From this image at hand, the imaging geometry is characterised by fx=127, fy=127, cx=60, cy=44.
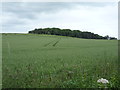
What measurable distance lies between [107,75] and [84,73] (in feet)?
1.74

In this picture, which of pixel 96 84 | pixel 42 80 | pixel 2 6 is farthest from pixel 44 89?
pixel 2 6

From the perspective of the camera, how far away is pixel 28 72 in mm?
3127

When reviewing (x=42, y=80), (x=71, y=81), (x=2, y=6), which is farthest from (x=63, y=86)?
(x=2, y=6)

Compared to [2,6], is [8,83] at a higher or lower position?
lower

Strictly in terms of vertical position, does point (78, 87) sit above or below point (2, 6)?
below

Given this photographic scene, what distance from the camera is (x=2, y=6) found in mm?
2957

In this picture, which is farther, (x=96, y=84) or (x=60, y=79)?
(x=60, y=79)

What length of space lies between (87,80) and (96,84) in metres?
0.28

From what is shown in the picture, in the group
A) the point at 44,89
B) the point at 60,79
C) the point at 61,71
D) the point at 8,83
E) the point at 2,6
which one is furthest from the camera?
the point at 61,71

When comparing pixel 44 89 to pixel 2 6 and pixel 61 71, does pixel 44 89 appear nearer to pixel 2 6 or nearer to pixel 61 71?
pixel 61 71

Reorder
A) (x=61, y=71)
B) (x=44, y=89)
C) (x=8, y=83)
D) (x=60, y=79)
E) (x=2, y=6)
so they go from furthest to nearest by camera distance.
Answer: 1. (x=61, y=71)
2. (x=2, y=6)
3. (x=60, y=79)
4. (x=8, y=83)
5. (x=44, y=89)

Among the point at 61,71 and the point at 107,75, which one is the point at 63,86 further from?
the point at 107,75

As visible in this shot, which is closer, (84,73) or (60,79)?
(60,79)

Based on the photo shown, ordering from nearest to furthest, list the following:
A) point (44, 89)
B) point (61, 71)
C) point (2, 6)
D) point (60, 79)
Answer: point (44, 89), point (60, 79), point (2, 6), point (61, 71)
